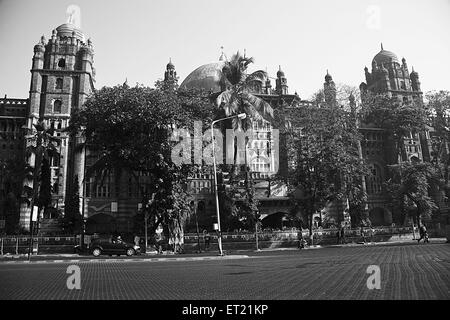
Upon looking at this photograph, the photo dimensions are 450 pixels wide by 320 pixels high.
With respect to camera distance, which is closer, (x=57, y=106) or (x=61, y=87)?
(x=57, y=106)

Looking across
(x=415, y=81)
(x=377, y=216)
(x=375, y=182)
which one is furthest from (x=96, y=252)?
(x=415, y=81)

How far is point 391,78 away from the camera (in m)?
65.2

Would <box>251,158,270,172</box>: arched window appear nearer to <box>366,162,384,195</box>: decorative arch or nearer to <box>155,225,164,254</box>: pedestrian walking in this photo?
<box>155,225,164,254</box>: pedestrian walking

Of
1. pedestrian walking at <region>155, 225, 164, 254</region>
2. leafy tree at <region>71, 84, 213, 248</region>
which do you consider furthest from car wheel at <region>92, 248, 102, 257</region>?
leafy tree at <region>71, 84, 213, 248</region>

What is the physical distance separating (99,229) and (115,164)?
20.2m

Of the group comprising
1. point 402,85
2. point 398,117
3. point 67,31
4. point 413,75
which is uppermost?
point 67,31

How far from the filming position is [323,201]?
33094 millimetres

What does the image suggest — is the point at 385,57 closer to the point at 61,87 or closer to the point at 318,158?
the point at 318,158

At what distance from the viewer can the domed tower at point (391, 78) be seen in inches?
2530

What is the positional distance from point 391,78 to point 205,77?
112 feet

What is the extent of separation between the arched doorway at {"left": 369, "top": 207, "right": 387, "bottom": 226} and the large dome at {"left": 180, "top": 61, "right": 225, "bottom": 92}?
99.0ft

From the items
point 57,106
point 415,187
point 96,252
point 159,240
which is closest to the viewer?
point 96,252
